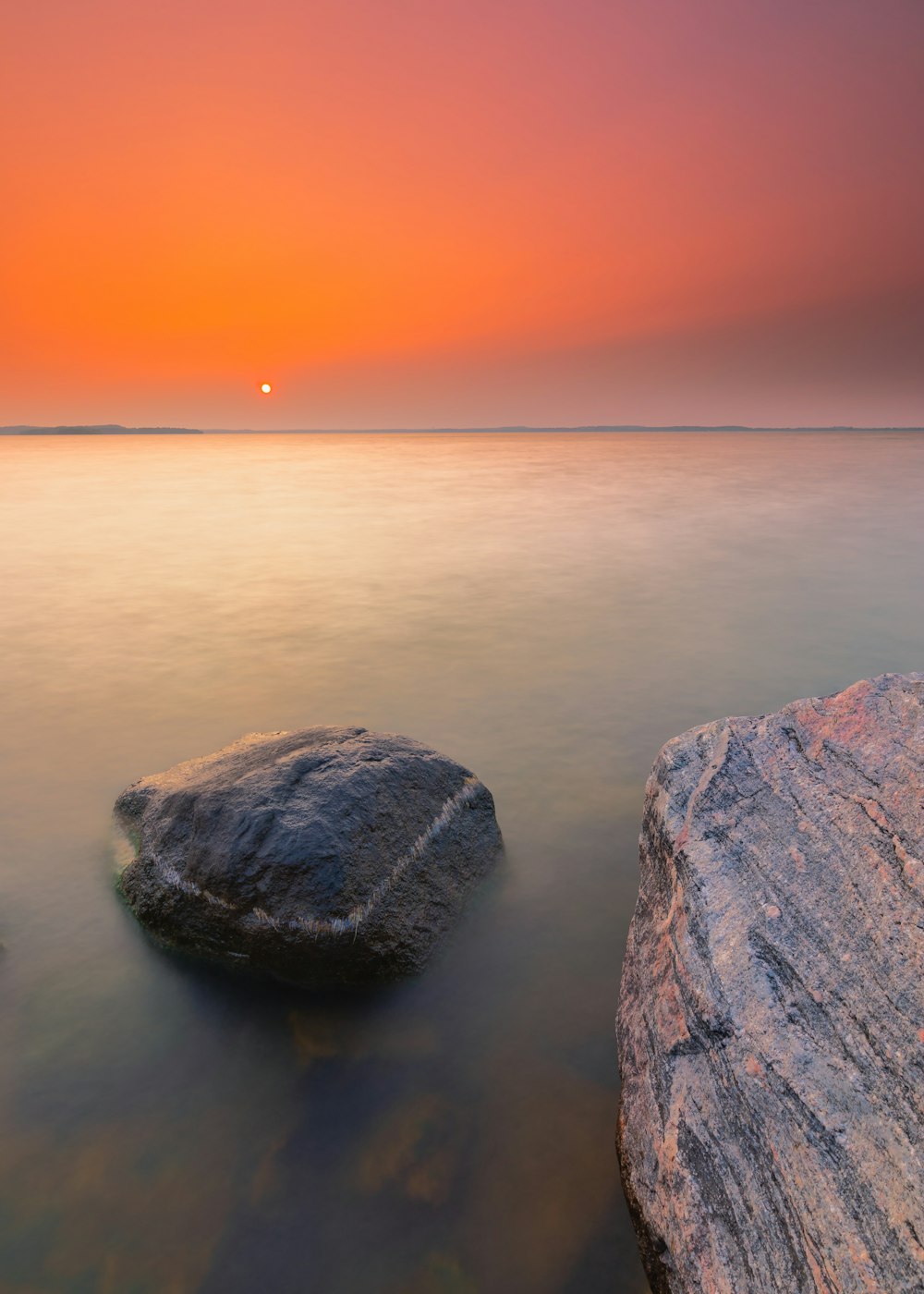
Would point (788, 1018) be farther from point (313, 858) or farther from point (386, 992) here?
point (313, 858)

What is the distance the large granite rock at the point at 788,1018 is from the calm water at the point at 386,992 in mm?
645

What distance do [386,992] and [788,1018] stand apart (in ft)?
7.53

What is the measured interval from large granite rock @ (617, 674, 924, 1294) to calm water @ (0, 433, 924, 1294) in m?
0.64

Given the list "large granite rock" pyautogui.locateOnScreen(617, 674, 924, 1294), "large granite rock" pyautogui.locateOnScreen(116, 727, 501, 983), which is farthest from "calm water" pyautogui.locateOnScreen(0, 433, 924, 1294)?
"large granite rock" pyautogui.locateOnScreen(617, 674, 924, 1294)

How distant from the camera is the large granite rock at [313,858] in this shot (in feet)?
13.2

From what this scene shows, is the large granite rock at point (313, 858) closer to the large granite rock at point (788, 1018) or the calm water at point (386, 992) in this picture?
the calm water at point (386, 992)

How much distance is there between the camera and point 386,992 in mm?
4051

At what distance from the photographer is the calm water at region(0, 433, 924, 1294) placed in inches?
116

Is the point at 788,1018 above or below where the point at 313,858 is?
above

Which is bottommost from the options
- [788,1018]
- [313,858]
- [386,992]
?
[386,992]

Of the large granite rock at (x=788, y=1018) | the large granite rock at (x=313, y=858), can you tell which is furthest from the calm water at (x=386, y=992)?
the large granite rock at (x=788, y=1018)

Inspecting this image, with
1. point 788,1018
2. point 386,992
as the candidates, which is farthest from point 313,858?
point 788,1018

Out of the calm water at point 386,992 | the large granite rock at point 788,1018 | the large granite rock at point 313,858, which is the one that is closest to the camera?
the large granite rock at point 788,1018

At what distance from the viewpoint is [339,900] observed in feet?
13.2
